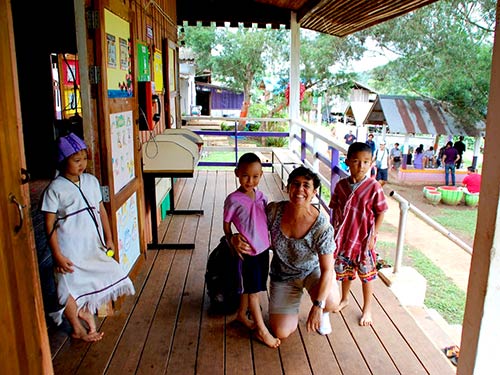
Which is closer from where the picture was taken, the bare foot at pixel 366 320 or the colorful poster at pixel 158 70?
the bare foot at pixel 366 320

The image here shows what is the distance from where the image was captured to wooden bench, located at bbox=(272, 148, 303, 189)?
602 centimetres

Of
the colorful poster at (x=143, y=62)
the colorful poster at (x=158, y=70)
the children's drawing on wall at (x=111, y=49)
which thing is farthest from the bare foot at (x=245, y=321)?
the colorful poster at (x=158, y=70)

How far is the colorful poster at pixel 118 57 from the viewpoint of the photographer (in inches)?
99.5

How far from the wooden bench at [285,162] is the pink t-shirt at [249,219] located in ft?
11.6

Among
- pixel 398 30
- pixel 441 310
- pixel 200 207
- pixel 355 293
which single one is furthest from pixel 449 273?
pixel 398 30

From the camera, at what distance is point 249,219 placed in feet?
7.42

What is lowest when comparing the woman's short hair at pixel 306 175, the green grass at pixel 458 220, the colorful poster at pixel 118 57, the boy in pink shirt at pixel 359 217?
the green grass at pixel 458 220

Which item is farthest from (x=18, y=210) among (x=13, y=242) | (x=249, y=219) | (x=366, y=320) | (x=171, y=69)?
(x=171, y=69)

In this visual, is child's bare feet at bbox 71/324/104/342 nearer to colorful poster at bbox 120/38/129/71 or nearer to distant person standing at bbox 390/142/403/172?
colorful poster at bbox 120/38/129/71

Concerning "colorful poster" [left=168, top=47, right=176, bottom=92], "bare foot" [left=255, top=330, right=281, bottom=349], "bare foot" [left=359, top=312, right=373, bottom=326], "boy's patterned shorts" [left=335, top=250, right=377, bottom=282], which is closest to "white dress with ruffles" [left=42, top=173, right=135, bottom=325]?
"bare foot" [left=255, top=330, right=281, bottom=349]

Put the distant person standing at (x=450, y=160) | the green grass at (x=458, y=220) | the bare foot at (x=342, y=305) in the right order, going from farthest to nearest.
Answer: the distant person standing at (x=450, y=160), the green grass at (x=458, y=220), the bare foot at (x=342, y=305)

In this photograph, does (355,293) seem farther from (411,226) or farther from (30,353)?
(411,226)

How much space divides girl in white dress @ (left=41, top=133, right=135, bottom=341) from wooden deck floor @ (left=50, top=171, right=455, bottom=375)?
18 centimetres

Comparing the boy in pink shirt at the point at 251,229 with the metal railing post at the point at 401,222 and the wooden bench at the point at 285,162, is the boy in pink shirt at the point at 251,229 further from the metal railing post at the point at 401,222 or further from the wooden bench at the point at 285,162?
the wooden bench at the point at 285,162
